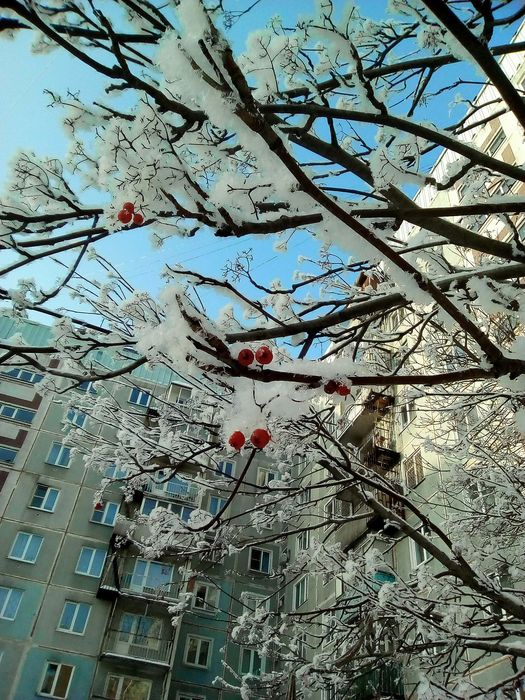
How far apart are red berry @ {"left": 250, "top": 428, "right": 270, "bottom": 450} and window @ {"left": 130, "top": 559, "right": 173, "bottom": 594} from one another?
1958cm

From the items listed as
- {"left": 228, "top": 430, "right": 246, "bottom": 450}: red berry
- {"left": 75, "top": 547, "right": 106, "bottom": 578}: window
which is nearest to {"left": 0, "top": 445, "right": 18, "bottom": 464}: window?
{"left": 75, "top": 547, "right": 106, "bottom": 578}: window

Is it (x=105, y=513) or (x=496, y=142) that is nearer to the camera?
(x=496, y=142)

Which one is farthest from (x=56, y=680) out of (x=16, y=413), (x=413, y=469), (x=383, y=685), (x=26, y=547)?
(x=413, y=469)

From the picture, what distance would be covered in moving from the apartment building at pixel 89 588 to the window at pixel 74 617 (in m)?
0.03

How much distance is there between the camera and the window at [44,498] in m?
20.3

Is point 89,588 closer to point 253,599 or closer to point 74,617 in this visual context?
point 74,617

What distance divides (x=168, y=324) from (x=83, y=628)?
20030 millimetres

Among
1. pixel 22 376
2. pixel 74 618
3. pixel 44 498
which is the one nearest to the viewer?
pixel 74 618

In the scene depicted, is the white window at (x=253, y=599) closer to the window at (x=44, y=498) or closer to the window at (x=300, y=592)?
the window at (x=300, y=592)

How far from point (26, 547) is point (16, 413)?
577cm

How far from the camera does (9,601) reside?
706 inches

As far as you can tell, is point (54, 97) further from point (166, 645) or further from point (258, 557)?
point (258, 557)

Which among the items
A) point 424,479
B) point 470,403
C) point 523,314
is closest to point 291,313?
point 523,314

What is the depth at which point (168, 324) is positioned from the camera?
1.90 meters
